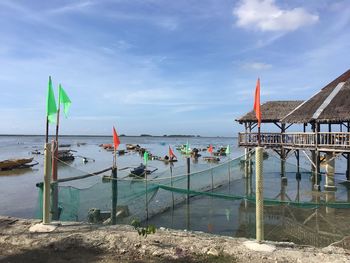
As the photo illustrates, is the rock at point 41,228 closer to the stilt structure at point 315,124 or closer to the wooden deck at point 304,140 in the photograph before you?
the stilt structure at point 315,124

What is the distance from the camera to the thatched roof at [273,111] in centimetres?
2884

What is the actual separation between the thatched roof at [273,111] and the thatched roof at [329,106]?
8.80ft

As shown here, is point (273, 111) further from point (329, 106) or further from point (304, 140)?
point (329, 106)

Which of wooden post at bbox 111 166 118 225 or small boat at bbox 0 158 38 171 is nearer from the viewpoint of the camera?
wooden post at bbox 111 166 118 225

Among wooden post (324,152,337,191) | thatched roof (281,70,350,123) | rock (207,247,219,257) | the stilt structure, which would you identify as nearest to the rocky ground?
rock (207,247,219,257)

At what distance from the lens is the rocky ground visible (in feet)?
20.1

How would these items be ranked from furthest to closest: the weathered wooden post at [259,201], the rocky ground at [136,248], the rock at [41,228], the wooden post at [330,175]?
the wooden post at [330,175] → the rock at [41,228] → the weathered wooden post at [259,201] → the rocky ground at [136,248]

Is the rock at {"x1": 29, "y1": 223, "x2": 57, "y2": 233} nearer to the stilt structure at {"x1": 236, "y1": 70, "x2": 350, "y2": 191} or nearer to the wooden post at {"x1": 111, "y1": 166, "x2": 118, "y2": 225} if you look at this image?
the wooden post at {"x1": 111, "y1": 166, "x2": 118, "y2": 225}

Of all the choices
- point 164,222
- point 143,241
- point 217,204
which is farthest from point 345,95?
point 143,241

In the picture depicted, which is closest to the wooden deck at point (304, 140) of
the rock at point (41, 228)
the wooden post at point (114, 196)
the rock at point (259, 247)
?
the wooden post at point (114, 196)

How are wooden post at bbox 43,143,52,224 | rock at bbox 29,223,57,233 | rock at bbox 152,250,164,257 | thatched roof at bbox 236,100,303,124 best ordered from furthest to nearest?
thatched roof at bbox 236,100,303,124 → wooden post at bbox 43,143,52,224 → rock at bbox 29,223,57,233 → rock at bbox 152,250,164,257

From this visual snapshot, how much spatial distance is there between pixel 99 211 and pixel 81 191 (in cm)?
72

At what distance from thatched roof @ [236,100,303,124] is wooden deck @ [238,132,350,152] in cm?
144

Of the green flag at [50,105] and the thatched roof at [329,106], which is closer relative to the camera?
the green flag at [50,105]
